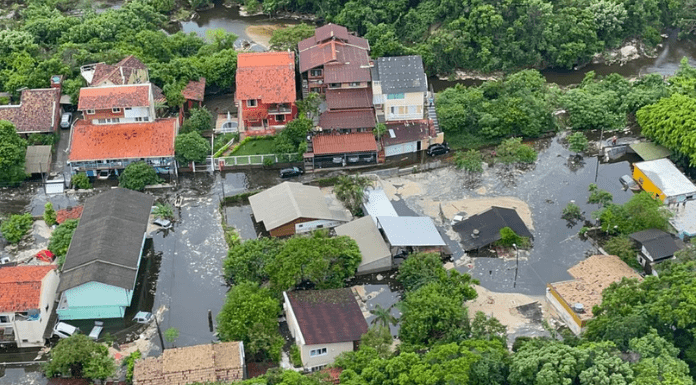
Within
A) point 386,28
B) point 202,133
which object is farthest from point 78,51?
point 386,28

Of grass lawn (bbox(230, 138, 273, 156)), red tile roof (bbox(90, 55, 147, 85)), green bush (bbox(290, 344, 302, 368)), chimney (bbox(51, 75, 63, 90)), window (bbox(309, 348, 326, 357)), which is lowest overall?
green bush (bbox(290, 344, 302, 368))

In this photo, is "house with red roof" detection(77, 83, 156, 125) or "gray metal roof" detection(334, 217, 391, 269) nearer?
"gray metal roof" detection(334, 217, 391, 269)

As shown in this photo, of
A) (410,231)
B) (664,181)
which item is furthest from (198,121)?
(664,181)

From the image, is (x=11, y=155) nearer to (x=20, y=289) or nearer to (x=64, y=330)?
(x=20, y=289)

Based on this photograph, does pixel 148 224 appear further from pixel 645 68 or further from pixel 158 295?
pixel 645 68

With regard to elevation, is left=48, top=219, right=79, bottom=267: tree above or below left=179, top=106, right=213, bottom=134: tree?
below

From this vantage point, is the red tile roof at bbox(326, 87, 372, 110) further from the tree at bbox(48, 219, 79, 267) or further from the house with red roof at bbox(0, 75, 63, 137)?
the house with red roof at bbox(0, 75, 63, 137)

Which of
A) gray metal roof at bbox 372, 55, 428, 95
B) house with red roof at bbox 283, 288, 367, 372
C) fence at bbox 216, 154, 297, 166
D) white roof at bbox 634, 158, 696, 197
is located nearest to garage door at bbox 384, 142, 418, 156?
gray metal roof at bbox 372, 55, 428, 95

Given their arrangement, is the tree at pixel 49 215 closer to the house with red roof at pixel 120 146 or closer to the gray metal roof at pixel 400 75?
the house with red roof at pixel 120 146
